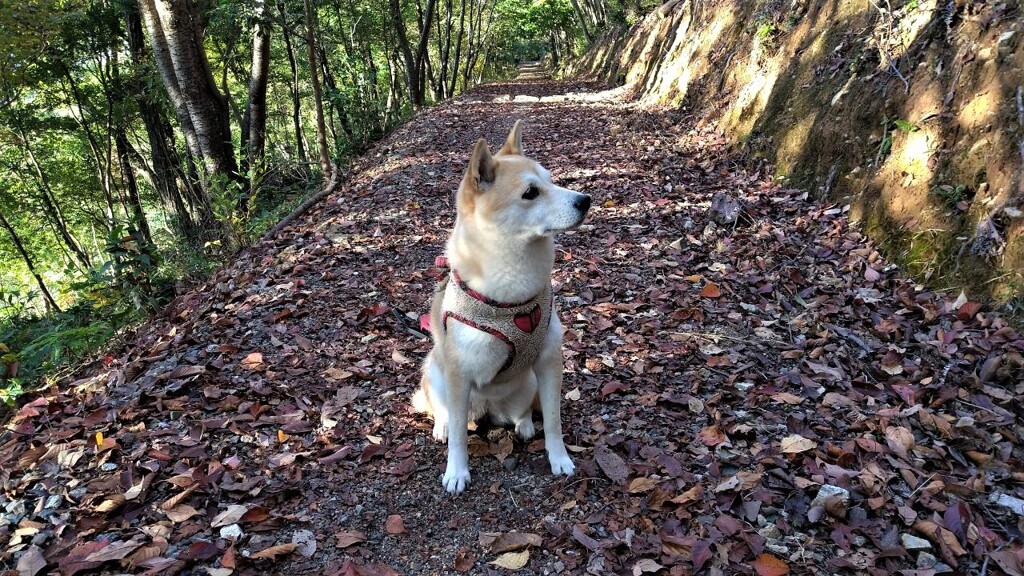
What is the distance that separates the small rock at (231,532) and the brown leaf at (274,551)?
0.60ft

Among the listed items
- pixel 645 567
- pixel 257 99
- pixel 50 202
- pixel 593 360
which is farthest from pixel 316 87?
pixel 50 202

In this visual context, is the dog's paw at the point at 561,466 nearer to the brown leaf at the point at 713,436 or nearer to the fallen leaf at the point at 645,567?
the fallen leaf at the point at 645,567

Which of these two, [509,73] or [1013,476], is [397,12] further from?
[509,73]

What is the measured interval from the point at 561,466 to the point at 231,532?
180 cm

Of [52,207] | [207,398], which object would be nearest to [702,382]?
[207,398]

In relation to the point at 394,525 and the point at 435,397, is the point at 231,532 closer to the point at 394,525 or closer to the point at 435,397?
the point at 394,525

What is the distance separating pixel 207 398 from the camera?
151 inches

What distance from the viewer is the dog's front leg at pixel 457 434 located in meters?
3.11

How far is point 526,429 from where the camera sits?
11.8ft

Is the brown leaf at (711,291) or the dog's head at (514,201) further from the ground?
the dog's head at (514,201)

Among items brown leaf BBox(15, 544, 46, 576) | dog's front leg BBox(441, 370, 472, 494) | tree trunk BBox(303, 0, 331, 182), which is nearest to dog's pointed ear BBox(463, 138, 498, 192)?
dog's front leg BBox(441, 370, 472, 494)

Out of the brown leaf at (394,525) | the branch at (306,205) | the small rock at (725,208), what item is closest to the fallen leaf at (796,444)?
the brown leaf at (394,525)

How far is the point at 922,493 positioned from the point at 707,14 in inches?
A: 587

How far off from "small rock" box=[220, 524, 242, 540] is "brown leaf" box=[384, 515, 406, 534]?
0.73 meters
